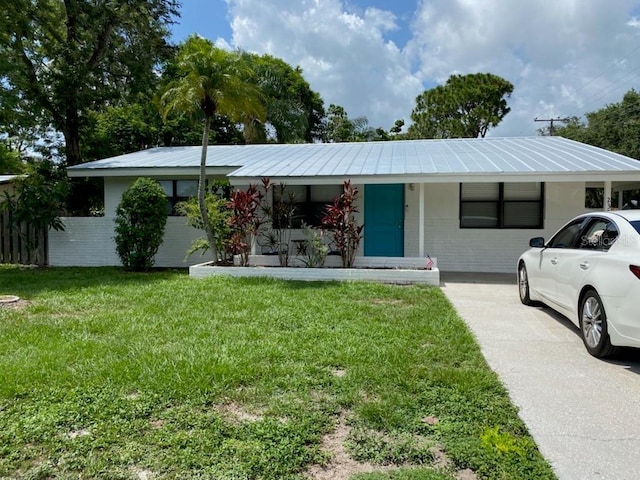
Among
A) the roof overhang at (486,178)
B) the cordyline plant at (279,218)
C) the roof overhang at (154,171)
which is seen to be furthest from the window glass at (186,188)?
the roof overhang at (486,178)

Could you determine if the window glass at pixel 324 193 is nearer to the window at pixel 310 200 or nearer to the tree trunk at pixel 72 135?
the window at pixel 310 200

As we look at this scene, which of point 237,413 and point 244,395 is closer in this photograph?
point 237,413

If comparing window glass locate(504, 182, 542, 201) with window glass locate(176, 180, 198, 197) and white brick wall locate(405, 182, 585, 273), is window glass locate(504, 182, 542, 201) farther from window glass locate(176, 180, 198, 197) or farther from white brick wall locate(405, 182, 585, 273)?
window glass locate(176, 180, 198, 197)

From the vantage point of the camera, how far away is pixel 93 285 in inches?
370

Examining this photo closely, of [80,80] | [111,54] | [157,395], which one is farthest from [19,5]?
[157,395]

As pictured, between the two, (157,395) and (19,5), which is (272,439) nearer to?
(157,395)

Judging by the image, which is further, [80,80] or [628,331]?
[80,80]

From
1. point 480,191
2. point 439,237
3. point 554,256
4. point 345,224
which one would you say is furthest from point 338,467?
point 480,191

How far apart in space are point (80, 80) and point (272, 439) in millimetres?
17274

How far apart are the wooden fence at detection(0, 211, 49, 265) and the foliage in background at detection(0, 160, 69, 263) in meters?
0.07

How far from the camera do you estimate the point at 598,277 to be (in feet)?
15.9

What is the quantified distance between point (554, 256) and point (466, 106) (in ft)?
97.8

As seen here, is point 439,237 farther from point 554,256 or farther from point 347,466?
point 347,466

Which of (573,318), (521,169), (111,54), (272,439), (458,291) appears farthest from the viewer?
(111,54)
